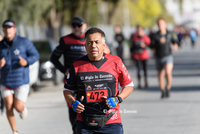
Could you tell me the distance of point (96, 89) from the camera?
176 inches

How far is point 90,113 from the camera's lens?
447 cm

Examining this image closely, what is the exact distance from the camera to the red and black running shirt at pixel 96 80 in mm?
4469

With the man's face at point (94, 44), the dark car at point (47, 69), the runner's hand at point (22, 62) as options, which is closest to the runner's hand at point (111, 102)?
the man's face at point (94, 44)

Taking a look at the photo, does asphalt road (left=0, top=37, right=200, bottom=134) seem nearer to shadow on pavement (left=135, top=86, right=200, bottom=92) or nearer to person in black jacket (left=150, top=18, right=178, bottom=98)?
shadow on pavement (left=135, top=86, right=200, bottom=92)

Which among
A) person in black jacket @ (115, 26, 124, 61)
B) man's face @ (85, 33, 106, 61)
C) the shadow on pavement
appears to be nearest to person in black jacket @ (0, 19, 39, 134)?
man's face @ (85, 33, 106, 61)

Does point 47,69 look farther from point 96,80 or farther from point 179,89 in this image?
point 96,80

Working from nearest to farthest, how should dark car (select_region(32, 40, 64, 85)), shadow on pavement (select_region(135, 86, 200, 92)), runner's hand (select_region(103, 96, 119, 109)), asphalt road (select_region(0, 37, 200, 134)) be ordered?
runner's hand (select_region(103, 96, 119, 109)), asphalt road (select_region(0, 37, 200, 134)), shadow on pavement (select_region(135, 86, 200, 92)), dark car (select_region(32, 40, 64, 85))

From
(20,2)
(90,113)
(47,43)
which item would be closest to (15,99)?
(90,113)

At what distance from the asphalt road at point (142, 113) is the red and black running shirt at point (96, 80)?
3242mm

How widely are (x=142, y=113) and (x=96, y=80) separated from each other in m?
5.23

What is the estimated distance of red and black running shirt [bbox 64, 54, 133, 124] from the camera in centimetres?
447

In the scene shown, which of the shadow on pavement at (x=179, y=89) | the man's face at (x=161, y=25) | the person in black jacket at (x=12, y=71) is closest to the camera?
the person in black jacket at (x=12, y=71)

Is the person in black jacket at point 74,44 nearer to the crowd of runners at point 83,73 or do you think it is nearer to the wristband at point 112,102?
the crowd of runners at point 83,73

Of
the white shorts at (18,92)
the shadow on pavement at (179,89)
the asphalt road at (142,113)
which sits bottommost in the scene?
the shadow on pavement at (179,89)
